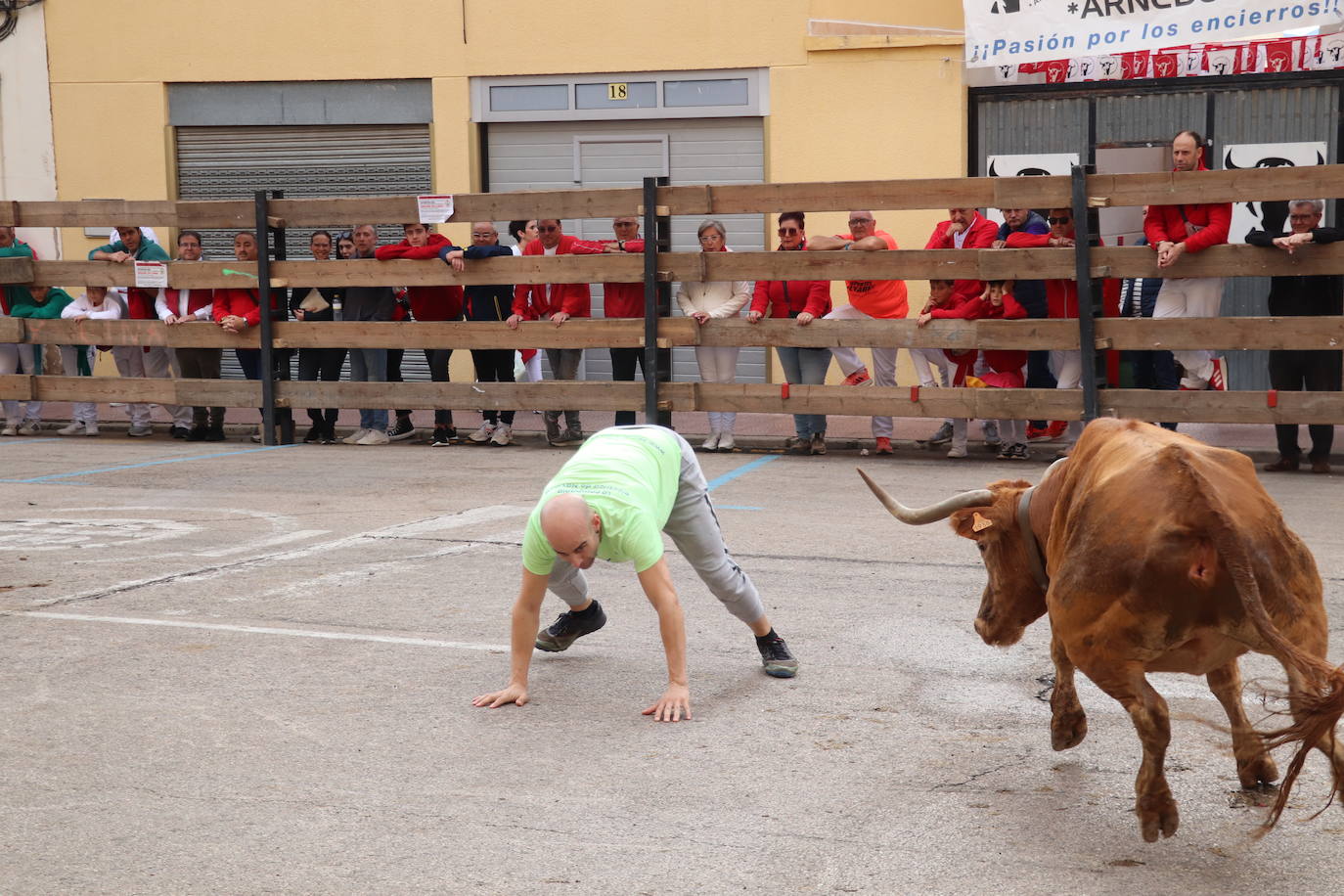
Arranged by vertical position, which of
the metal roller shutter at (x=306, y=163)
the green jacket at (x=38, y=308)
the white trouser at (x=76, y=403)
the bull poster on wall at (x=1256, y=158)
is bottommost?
the white trouser at (x=76, y=403)

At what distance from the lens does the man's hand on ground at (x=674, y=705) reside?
521 centimetres

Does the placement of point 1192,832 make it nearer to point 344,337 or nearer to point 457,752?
point 457,752

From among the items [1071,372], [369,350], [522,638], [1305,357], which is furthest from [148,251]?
[522,638]

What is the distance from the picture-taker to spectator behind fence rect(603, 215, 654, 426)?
1279cm

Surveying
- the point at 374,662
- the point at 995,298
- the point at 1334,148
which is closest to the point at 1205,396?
the point at 995,298

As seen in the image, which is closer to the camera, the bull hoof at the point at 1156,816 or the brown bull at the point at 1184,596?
the brown bull at the point at 1184,596

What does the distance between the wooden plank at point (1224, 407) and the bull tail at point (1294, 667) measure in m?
7.63

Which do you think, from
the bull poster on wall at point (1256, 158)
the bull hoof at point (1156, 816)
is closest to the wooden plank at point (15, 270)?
the bull poster on wall at point (1256, 158)

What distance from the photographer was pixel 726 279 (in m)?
12.4

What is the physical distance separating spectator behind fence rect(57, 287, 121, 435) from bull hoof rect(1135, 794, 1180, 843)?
1233 cm

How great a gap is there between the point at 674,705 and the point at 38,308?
37.4 feet

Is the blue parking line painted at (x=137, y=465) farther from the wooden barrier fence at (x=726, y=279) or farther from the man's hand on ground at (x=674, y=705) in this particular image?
the man's hand on ground at (x=674, y=705)

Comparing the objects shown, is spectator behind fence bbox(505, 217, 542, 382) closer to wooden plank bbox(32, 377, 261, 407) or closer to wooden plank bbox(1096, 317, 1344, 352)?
wooden plank bbox(32, 377, 261, 407)

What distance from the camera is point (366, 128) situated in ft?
59.6
